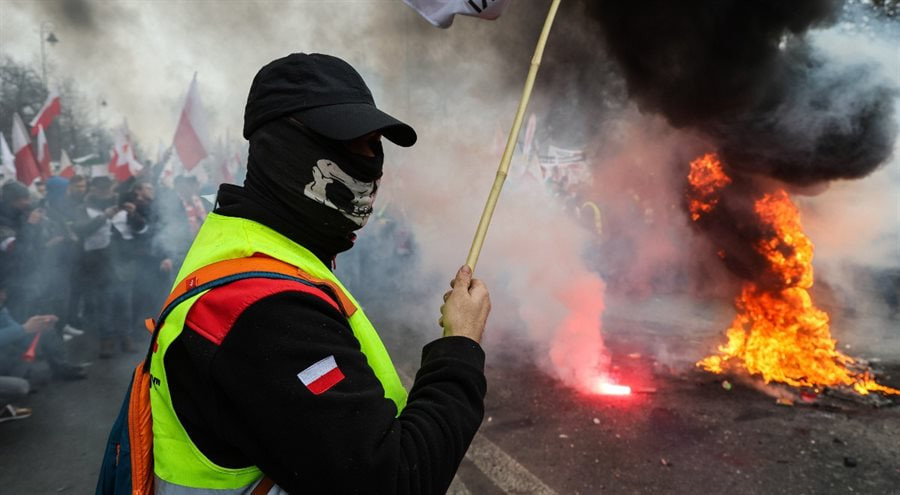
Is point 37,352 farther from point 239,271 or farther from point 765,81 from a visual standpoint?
point 765,81

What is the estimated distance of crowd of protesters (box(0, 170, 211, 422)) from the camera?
5.26m

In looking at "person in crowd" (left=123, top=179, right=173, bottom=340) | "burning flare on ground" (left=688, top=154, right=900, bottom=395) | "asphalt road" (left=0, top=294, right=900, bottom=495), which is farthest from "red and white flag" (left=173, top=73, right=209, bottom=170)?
"burning flare on ground" (left=688, top=154, right=900, bottom=395)

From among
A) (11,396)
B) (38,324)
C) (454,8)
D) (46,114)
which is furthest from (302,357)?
(46,114)

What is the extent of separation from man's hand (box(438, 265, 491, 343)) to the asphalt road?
229cm

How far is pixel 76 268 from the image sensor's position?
6109 mm

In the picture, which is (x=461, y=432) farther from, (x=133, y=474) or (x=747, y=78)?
(x=747, y=78)

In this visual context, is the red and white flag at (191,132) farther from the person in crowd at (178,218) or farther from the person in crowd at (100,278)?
the person in crowd at (100,278)

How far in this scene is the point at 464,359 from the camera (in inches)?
45.6

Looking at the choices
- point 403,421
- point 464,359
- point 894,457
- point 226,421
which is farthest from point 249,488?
point 894,457

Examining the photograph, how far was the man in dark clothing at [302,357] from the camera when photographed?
885mm

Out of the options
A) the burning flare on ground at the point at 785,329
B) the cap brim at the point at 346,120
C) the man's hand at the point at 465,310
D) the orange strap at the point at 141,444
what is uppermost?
the burning flare on ground at the point at 785,329

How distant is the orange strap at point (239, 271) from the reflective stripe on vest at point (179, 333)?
17 mm

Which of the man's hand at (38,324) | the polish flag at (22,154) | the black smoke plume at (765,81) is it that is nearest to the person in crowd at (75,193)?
the polish flag at (22,154)

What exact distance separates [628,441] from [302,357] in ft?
11.7
